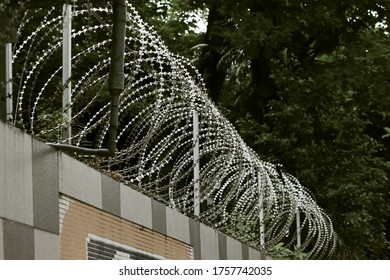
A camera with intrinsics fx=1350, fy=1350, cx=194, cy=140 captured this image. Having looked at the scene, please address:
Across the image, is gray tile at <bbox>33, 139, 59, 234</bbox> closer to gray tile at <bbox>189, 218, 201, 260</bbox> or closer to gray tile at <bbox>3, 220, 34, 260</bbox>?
gray tile at <bbox>3, 220, 34, 260</bbox>

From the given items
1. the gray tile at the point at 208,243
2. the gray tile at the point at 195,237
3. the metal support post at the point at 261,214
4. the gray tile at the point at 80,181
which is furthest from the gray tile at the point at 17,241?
the metal support post at the point at 261,214

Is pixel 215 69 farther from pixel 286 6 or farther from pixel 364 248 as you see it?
pixel 364 248

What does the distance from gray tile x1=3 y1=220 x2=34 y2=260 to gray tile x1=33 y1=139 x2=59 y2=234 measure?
0.17m

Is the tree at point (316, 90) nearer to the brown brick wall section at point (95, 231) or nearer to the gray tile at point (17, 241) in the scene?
the brown brick wall section at point (95, 231)

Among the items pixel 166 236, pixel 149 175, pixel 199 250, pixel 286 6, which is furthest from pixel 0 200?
pixel 286 6

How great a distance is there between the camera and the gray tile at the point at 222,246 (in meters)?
13.6

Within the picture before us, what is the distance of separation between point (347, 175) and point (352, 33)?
3581 millimetres

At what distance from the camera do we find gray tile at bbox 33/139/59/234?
7234 mm

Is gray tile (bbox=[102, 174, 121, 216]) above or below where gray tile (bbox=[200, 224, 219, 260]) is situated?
below

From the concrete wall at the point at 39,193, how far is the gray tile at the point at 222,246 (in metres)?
4.03

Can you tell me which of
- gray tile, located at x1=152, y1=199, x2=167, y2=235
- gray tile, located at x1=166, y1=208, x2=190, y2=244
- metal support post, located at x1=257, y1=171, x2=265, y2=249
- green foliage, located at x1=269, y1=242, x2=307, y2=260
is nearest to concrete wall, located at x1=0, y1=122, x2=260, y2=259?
gray tile, located at x1=152, y1=199, x2=167, y2=235

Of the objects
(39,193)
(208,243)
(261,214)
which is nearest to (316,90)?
(261,214)

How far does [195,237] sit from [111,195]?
3352mm

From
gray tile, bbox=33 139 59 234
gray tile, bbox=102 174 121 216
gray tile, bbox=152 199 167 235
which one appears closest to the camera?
gray tile, bbox=33 139 59 234
